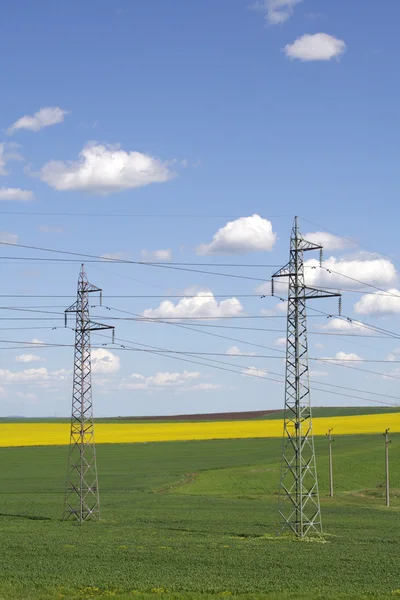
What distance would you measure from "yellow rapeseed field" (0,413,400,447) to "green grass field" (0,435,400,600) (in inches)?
1660

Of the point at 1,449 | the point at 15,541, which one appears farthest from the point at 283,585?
the point at 1,449

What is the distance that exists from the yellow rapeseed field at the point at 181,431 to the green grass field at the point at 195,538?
138 feet

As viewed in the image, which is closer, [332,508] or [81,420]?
[81,420]

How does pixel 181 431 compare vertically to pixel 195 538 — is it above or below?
above

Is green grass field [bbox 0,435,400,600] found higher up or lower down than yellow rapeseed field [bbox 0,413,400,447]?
lower down

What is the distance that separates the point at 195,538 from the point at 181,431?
123900 mm

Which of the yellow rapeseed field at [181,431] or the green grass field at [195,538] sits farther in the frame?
the yellow rapeseed field at [181,431]

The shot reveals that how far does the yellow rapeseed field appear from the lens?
6329 inches

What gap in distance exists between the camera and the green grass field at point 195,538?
4056 cm

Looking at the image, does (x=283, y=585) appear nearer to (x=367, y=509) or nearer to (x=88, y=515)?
(x=88, y=515)

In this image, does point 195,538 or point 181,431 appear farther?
point 181,431

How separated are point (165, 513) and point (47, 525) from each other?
1218 centimetres

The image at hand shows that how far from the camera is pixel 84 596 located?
126 ft

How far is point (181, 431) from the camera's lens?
18062cm
